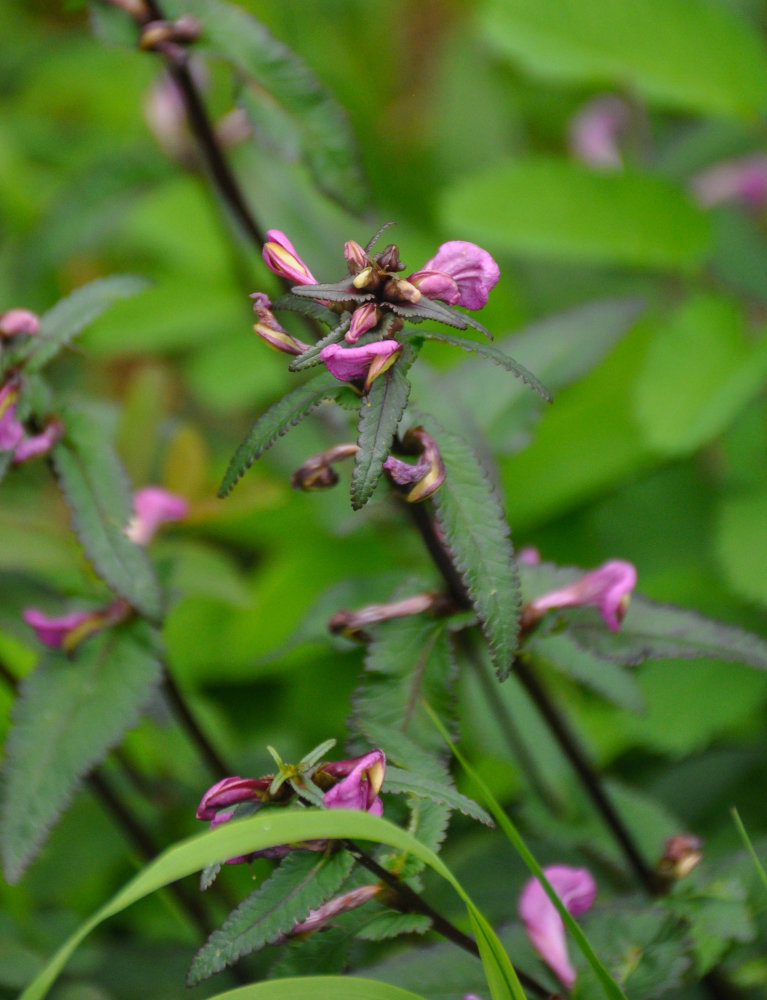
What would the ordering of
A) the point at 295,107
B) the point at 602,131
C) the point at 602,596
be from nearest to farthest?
1. the point at 602,596
2. the point at 295,107
3. the point at 602,131

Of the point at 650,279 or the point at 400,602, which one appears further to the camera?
the point at 650,279

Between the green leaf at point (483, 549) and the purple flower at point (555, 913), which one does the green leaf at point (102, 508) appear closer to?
the green leaf at point (483, 549)

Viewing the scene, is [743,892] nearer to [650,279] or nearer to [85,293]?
[85,293]

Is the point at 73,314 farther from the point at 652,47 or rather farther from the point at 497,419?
the point at 652,47

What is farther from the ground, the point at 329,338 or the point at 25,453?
the point at 329,338

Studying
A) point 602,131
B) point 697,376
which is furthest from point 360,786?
point 602,131

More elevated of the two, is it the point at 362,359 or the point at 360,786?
the point at 362,359

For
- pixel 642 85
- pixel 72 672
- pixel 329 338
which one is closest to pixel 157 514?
pixel 72 672
